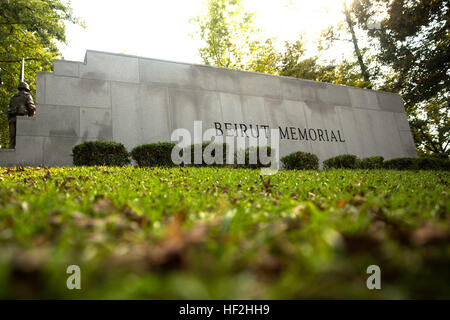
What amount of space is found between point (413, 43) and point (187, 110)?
15.1m

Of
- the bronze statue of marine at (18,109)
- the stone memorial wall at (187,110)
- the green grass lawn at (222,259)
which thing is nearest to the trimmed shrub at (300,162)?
the stone memorial wall at (187,110)

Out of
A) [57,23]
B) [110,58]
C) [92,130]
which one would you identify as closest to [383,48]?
[110,58]

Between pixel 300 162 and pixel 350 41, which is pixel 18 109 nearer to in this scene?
pixel 300 162

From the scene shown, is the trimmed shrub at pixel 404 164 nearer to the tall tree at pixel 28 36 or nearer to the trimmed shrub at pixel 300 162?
the trimmed shrub at pixel 300 162

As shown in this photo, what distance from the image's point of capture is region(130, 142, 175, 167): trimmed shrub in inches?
378

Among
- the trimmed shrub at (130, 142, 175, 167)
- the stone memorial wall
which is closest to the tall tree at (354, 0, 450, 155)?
the stone memorial wall

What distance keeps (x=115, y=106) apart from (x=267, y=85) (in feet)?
23.9

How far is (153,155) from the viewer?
962 cm

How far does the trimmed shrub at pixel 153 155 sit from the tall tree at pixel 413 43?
1377 centimetres

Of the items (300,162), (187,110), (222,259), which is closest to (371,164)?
(300,162)

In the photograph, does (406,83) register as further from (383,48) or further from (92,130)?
(92,130)

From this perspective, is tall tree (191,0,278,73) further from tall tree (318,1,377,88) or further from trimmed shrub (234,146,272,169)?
trimmed shrub (234,146,272,169)

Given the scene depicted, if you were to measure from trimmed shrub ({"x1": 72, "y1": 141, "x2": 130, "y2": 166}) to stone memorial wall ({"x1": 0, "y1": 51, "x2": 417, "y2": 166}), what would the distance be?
6.65 feet

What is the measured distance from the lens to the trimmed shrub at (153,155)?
31.5 feet
